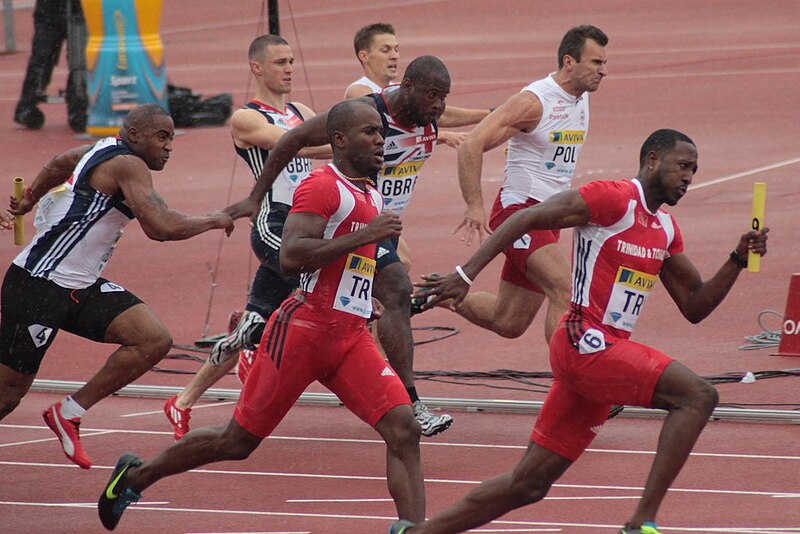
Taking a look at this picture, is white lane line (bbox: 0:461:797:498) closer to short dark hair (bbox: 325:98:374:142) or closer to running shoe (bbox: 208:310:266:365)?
running shoe (bbox: 208:310:266:365)

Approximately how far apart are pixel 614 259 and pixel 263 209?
3.14 metres

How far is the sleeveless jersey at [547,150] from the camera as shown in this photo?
9031mm

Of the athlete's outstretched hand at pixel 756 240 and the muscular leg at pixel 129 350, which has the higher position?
the athlete's outstretched hand at pixel 756 240

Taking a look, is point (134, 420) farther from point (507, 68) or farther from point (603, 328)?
point (507, 68)

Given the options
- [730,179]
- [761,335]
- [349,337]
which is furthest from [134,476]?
[730,179]

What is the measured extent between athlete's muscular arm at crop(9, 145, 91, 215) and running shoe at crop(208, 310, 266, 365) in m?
1.30

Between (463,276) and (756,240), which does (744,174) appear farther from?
(463,276)

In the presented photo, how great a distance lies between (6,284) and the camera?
7.61 meters

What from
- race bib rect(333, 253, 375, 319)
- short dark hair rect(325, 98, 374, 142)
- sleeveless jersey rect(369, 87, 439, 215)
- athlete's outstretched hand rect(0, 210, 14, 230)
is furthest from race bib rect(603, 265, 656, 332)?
athlete's outstretched hand rect(0, 210, 14, 230)

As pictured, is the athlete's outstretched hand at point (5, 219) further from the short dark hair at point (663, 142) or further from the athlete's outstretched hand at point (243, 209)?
the short dark hair at point (663, 142)

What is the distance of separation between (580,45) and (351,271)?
10.3 feet

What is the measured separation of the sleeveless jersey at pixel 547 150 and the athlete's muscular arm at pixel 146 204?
235 centimetres

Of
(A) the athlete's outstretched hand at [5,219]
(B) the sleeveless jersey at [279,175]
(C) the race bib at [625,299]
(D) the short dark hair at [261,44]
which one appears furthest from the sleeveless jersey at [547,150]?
(A) the athlete's outstretched hand at [5,219]

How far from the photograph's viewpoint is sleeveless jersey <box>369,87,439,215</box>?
8.42 metres
